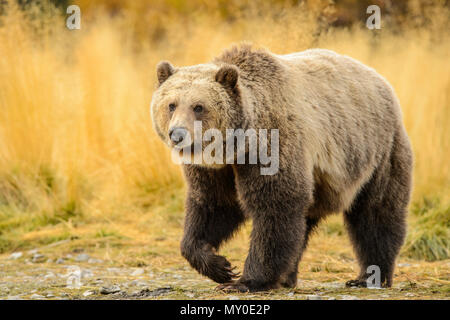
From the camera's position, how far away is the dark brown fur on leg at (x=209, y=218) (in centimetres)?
565

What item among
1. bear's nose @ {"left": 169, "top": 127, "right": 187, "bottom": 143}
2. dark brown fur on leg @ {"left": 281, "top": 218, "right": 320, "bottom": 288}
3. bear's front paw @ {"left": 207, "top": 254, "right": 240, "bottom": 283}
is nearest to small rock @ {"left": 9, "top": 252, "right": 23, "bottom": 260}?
bear's front paw @ {"left": 207, "top": 254, "right": 240, "bottom": 283}

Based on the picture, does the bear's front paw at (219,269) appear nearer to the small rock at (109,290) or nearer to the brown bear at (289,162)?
the brown bear at (289,162)

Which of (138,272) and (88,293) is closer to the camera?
(88,293)

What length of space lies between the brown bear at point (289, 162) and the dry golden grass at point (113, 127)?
2.12 metres

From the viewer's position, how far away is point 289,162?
5.47 metres

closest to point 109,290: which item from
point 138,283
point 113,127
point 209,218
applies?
point 138,283

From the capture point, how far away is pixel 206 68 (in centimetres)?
556

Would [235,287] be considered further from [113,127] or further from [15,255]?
[113,127]

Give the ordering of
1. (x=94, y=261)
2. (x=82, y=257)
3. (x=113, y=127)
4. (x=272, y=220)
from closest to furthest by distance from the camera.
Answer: (x=272, y=220), (x=94, y=261), (x=82, y=257), (x=113, y=127)

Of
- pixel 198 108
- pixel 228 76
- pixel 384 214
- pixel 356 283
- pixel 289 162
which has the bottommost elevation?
pixel 356 283

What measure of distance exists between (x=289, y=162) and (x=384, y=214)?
151 centimetres

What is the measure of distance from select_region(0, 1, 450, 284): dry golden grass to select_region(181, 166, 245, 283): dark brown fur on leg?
2.56 m

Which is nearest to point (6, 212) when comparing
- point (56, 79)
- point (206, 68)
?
point (56, 79)

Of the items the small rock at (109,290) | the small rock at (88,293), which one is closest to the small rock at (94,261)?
the small rock at (109,290)
